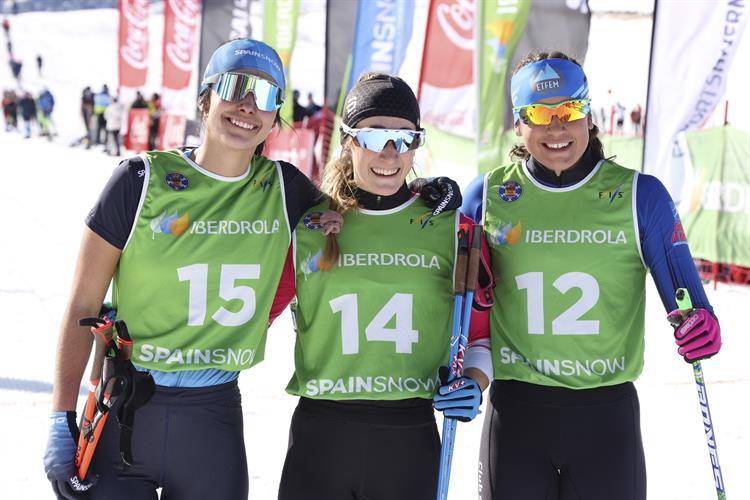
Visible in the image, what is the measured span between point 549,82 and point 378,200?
661 millimetres

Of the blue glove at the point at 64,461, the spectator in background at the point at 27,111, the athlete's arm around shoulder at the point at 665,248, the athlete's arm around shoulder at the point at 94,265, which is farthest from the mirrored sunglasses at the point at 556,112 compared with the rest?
the spectator in background at the point at 27,111

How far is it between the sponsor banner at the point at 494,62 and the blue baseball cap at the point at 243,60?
8455 millimetres

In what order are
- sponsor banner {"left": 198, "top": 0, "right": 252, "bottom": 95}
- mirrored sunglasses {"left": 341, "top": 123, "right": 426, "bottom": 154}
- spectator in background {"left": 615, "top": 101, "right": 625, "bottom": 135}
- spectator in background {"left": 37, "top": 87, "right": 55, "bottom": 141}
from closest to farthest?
mirrored sunglasses {"left": 341, "top": 123, "right": 426, "bottom": 154}
sponsor banner {"left": 198, "top": 0, "right": 252, "bottom": 95}
spectator in background {"left": 615, "top": 101, "right": 625, "bottom": 135}
spectator in background {"left": 37, "top": 87, "right": 55, "bottom": 141}

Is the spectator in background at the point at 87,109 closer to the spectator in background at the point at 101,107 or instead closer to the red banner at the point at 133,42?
the spectator in background at the point at 101,107

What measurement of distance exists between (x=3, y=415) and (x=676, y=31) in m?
7.20

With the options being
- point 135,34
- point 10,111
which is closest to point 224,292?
point 135,34

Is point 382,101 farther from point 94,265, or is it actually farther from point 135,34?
point 135,34

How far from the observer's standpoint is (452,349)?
108 inches

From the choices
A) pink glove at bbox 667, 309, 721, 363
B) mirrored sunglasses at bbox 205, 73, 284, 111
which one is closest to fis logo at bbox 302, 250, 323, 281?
mirrored sunglasses at bbox 205, 73, 284, 111

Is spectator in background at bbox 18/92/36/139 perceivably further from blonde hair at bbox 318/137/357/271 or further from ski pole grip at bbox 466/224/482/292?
ski pole grip at bbox 466/224/482/292

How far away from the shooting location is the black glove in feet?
9.22

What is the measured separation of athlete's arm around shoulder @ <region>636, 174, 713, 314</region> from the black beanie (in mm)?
758

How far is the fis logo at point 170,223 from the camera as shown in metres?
2.67

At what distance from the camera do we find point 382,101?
2770 mm
